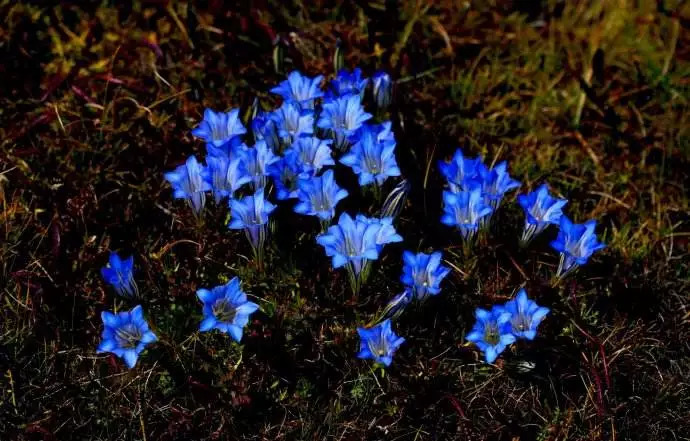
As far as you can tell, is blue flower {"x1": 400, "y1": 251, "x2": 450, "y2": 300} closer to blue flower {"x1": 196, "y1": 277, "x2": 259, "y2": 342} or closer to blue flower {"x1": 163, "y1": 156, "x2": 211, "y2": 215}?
blue flower {"x1": 196, "y1": 277, "x2": 259, "y2": 342}

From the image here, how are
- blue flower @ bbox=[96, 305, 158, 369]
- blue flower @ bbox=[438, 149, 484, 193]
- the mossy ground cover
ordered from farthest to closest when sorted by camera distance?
blue flower @ bbox=[438, 149, 484, 193] < the mossy ground cover < blue flower @ bbox=[96, 305, 158, 369]

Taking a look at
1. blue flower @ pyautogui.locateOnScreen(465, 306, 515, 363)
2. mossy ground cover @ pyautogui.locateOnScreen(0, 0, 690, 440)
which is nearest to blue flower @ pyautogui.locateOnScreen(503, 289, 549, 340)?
blue flower @ pyautogui.locateOnScreen(465, 306, 515, 363)

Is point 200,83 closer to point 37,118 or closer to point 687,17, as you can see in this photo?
point 37,118

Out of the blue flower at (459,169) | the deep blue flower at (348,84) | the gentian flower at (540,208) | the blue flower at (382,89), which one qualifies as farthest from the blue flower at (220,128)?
the gentian flower at (540,208)

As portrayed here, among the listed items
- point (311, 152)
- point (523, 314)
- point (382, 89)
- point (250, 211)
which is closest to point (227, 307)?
point (250, 211)

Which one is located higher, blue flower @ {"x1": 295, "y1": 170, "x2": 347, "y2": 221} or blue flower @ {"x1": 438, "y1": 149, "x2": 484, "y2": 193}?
blue flower @ {"x1": 438, "y1": 149, "x2": 484, "y2": 193}

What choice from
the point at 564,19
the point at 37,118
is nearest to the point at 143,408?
the point at 37,118
